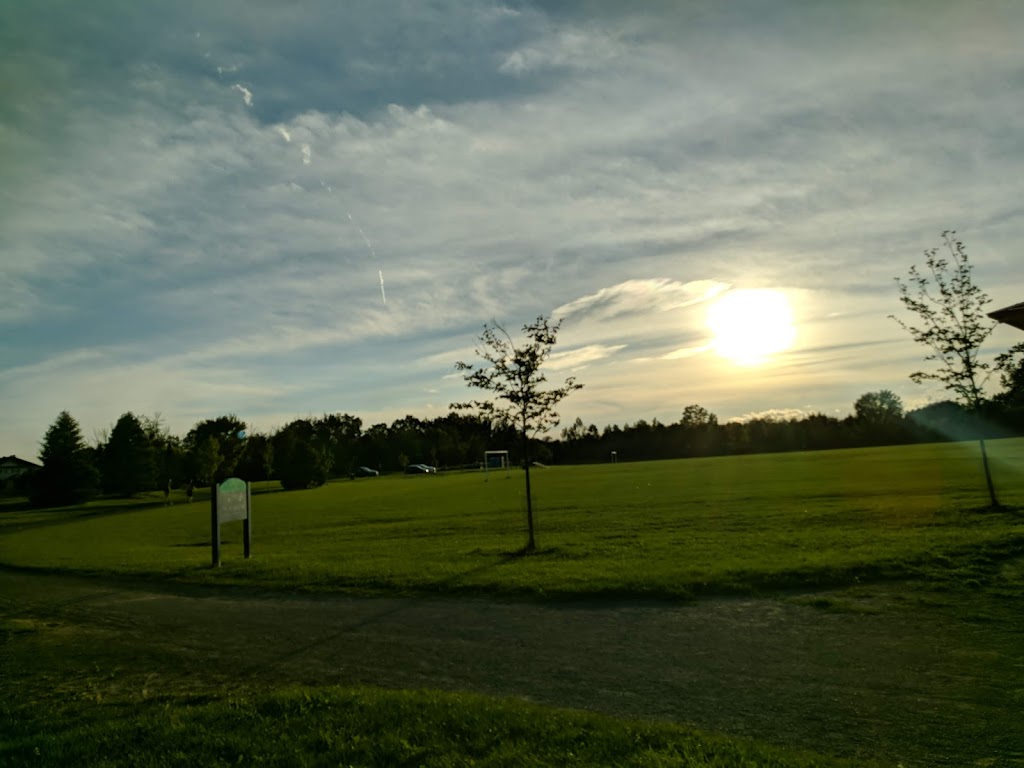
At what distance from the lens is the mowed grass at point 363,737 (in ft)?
17.7

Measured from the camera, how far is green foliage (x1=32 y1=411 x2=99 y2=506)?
226 feet

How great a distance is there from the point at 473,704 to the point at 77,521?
53.8 meters

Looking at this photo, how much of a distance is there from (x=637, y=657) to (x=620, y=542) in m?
10.9

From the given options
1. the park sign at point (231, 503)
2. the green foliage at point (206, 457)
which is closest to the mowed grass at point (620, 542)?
the park sign at point (231, 503)

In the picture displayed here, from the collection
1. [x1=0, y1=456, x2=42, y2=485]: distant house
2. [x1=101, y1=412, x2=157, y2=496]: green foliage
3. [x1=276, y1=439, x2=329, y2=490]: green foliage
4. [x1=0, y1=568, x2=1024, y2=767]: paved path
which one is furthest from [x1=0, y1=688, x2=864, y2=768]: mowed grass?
[x1=0, y1=456, x2=42, y2=485]: distant house

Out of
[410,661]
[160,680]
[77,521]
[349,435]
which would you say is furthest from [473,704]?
[349,435]

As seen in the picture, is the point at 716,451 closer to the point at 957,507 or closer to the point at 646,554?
the point at 957,507

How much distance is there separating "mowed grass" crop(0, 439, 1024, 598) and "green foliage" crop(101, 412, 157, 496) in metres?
37.6

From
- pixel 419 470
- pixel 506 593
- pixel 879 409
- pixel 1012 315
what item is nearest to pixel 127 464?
pixel 419 470

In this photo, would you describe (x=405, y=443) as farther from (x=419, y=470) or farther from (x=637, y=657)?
(x=637, y=657)

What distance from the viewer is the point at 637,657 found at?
8.34 meters

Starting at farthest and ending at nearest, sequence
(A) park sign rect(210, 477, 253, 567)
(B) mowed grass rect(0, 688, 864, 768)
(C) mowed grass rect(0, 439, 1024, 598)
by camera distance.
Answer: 1. (A) park sign rect(210, 477, 253, 567)
2. (C) mowed grass rect(0, 439, 1024, 598)
3. (B) mowed grass rect(0, 688, 864, 768)

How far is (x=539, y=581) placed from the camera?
13.3m

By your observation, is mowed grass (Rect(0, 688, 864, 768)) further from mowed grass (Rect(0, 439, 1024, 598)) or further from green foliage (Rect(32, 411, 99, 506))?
green foliage (Rect(32, 411, 99, 506))
